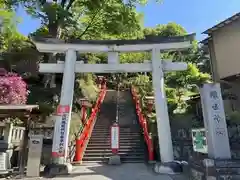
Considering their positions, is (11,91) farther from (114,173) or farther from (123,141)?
(114,173)

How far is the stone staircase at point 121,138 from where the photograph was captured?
1314cm

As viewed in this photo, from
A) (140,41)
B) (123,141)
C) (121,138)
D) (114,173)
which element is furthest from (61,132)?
(140,41)

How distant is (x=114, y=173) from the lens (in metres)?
9.82

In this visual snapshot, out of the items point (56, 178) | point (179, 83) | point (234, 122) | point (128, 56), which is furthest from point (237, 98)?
point (128, 56)

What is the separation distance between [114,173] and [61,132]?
2.84m

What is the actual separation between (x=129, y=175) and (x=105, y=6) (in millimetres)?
13461

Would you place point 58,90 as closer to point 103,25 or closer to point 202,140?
point 103,25

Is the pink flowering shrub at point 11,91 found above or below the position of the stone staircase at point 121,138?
above

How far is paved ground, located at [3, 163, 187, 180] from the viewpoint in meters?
9.01

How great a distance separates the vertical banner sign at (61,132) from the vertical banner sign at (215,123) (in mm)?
5818

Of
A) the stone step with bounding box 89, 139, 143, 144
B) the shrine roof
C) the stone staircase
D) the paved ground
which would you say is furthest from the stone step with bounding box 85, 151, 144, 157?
the shrine roof

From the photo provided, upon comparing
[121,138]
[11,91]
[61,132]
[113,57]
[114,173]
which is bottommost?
[114,173]

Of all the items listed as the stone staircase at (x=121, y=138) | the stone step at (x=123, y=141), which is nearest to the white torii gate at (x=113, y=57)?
the stone staircase at (x=121, y=138)

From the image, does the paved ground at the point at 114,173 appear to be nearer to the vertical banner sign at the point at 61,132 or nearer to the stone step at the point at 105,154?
the vertical banner sign at the point at 61,132
